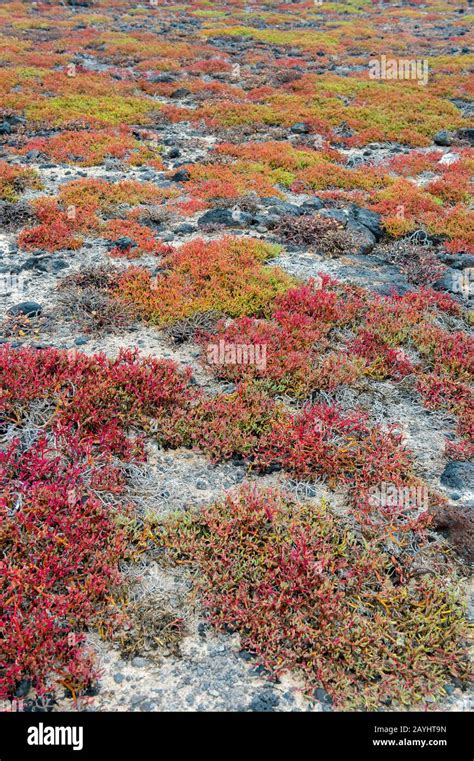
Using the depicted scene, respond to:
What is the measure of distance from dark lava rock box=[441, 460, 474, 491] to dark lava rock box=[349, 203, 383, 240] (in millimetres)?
9251

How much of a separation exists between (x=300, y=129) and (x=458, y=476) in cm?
2108

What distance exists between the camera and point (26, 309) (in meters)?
10.5

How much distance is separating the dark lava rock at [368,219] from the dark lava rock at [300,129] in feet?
32.4

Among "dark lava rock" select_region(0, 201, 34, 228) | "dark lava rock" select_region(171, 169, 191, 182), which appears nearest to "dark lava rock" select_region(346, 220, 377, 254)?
"dark lava rock" select_region(171, 169, 191, 182)

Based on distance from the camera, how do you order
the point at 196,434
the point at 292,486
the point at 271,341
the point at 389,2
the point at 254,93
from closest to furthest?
the point at 292,486
the point at 196,434
the point at 271,341
the point at 254,93
the point at 389,2

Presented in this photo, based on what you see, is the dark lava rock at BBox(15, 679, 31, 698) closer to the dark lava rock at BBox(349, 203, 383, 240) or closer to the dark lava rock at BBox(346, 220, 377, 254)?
the dark lava rock at BBox(346, 220, 377, 254)

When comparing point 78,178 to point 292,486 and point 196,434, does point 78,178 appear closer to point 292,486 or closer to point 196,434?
point 196,434

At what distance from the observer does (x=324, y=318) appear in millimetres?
10680

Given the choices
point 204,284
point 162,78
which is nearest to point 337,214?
point 204,284

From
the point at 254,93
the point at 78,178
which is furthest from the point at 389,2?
the point at 78,178

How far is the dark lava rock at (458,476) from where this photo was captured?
23.9 feet

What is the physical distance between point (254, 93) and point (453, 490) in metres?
28.2

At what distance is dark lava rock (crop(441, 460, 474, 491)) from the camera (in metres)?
7.28

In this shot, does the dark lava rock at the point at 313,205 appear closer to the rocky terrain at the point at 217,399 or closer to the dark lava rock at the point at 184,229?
the rocky terrain at the point at 217,399
